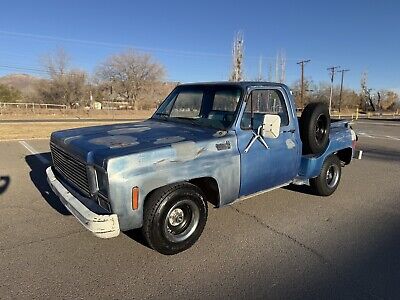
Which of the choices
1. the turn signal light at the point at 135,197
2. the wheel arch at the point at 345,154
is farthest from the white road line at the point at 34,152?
the wheel arch at the point at 345,154

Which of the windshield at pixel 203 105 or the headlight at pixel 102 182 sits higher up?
the windshield at pixel 203 105

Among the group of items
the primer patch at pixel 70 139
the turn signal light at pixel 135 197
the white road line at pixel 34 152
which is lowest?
the white road line at pixel 34 152

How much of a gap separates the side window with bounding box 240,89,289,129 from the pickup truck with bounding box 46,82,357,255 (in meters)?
0.01

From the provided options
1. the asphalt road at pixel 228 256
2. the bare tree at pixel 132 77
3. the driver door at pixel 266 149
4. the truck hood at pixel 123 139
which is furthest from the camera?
the bare tree at pixel 132 77

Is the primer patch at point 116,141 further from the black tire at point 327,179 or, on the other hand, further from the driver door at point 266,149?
the black tire at point 327,179

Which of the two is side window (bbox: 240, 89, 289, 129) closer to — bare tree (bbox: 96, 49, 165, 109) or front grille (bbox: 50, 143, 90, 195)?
front grille (bbox: 50, 143, 90, 195)

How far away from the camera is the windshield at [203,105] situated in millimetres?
3953

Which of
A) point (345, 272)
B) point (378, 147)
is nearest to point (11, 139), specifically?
point (345, 272)

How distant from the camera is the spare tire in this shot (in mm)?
4656

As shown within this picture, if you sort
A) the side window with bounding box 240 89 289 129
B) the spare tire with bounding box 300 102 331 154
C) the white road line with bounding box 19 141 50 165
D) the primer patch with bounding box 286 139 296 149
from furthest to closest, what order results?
1. the white road line with bounding box 19 141 50 165
2. the spare tire with bounding box 300 102 331 154
3. the primer patch with bounding box 286 139 296 149
4. the side window with bounding box 240 89 289 129

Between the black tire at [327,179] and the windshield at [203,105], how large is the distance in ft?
7.40

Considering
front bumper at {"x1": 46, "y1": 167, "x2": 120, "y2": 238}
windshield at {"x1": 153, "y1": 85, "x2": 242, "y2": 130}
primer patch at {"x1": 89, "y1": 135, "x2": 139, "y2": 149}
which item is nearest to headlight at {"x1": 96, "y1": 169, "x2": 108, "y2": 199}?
front bumper at {"x1": 46, "y1": 167, "x2": 120, "y2": 238}

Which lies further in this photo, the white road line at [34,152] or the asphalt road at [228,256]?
the white road line at [34,152]

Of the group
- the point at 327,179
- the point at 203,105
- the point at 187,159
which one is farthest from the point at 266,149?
the point at 327,179
